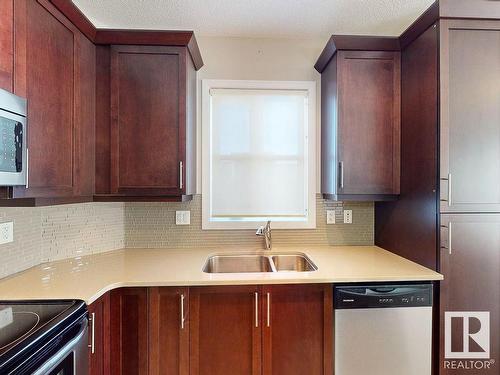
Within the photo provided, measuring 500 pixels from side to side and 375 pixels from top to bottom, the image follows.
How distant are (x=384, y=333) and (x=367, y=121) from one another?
51.2 inches

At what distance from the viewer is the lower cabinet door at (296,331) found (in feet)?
5.06

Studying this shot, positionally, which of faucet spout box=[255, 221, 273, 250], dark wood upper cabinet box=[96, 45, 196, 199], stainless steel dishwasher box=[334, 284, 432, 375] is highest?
dark wood upper cabinet box=[96, 45, 196, 199]

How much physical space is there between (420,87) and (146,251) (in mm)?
2143

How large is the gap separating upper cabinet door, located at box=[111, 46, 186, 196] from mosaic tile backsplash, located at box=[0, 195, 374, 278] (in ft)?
1.34

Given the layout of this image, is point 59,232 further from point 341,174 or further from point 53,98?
point 341,174

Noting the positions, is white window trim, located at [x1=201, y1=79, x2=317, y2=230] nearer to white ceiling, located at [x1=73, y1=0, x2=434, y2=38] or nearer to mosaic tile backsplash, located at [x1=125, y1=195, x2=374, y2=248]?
mosaic tile backsplash, located at [x1=125, y1=195, x2=374, y2=248]

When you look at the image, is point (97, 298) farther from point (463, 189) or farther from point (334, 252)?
point (463, 189)

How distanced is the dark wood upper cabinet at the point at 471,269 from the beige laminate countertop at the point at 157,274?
127 mm

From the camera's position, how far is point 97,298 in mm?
1368

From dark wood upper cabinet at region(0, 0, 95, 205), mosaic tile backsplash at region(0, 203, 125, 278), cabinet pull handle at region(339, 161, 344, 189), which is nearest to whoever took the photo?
dark wood upper cabinet at region(0, 0, 95, 205)

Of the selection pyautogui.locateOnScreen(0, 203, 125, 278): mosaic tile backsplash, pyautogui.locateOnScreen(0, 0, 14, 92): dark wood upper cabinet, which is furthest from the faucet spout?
pyautogui.locateOnScreen(0, 0, 14, 92): dark wood upper cabinet

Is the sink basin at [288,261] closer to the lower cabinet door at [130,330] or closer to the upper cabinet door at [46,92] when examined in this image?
the lower cabinet door at [130,330]

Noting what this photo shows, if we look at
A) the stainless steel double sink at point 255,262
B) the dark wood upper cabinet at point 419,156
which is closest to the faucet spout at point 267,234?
the stainless steel double sink at point 255,262

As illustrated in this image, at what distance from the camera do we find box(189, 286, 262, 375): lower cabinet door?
5.03ft
